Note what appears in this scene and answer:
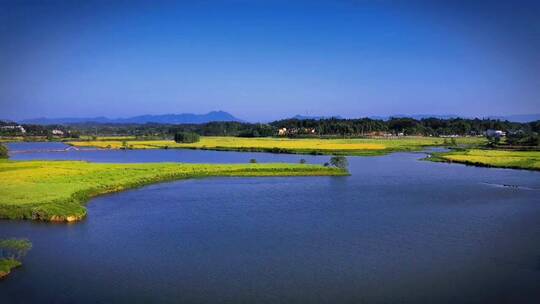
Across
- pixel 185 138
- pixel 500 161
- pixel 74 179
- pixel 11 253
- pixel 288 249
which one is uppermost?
pixel 185 138

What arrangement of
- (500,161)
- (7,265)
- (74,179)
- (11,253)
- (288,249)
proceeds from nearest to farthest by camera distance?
(7,265), (11,253), (288,249), (74,179), (500,161)

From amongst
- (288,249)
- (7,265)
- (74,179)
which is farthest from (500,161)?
(7,265)

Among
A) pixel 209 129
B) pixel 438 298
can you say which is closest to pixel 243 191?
pixel 438 298

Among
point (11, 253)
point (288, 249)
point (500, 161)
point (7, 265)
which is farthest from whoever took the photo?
point (500, 161)

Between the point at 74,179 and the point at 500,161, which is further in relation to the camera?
the point at 500,161

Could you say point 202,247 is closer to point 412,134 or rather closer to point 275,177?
point 275,177

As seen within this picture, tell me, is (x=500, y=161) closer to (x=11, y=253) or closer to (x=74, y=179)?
(x=74, y=179)

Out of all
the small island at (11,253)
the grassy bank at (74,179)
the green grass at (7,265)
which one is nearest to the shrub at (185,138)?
the grassy bank at (74,179)
